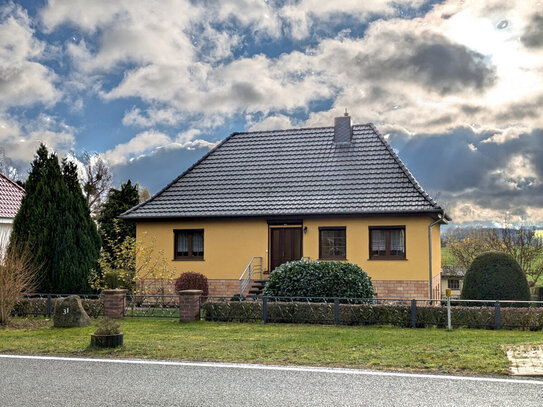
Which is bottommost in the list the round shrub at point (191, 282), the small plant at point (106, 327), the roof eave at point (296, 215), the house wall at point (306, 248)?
the small plant at point (106, 327)

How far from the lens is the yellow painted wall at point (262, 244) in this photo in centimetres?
2275

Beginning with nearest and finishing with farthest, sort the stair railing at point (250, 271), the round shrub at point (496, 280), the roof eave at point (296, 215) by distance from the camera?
the round shrub at point (496, 280) < the roof eave at point (296, 215) < the stair railing at point (250, 271)

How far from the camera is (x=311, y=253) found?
2384 cm

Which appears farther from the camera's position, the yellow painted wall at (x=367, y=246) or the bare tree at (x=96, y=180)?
the bare tree at (x=96, y=180)

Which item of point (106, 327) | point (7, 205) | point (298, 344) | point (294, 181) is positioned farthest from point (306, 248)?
point (7, 205)

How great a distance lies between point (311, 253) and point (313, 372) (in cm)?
1459

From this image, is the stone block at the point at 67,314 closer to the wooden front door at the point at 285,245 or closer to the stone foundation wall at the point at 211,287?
the stone foundation wall at the point at 211,287

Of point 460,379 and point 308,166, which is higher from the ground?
point 308,166

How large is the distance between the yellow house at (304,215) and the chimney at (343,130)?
48 millimetres

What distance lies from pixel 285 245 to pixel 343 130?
6.75 metres

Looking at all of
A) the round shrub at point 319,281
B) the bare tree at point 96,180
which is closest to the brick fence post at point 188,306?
the round shrub at point 319,281

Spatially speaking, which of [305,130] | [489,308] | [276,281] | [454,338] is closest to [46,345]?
[276,281]

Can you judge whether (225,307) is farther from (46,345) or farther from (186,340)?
(46,345)

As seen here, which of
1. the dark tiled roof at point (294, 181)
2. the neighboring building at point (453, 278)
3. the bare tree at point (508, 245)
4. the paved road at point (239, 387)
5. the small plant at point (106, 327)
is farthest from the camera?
the neighboring building at point (453, 278)
